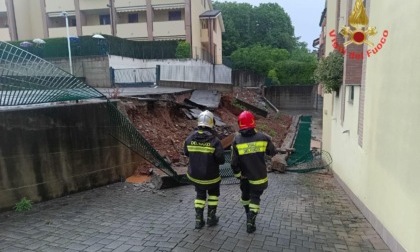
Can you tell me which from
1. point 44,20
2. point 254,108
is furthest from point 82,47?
point 44,20

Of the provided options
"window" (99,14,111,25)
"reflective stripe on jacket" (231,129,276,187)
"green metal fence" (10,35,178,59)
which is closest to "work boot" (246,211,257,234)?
"reflective stripe on jacket" (231,129,276,187)

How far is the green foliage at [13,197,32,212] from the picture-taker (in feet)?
16.9

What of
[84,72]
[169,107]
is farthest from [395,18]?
[84,72]

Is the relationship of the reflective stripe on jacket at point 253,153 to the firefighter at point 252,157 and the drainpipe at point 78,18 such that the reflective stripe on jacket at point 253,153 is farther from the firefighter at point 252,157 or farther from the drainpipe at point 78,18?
the drainpipe at point 78,18

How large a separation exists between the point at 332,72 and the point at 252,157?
4.91m

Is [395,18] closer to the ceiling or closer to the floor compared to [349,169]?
closer to the ceiling

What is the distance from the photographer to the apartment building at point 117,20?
28.5 m

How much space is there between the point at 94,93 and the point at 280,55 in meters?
31.4

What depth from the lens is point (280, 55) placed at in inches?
1391

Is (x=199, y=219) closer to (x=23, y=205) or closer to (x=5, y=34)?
(x=23, y=205)

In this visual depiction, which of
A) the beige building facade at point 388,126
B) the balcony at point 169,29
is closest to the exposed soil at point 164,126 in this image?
the beige building facade at point 388,126

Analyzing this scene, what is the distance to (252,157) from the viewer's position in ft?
14.6

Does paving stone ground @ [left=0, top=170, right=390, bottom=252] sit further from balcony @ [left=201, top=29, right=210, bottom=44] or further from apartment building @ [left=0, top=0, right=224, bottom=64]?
balcony @ [left=201, top=29, right=210, bottom=44]

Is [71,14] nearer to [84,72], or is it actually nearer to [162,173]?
[84,72]
